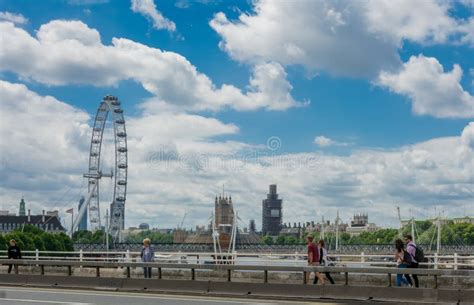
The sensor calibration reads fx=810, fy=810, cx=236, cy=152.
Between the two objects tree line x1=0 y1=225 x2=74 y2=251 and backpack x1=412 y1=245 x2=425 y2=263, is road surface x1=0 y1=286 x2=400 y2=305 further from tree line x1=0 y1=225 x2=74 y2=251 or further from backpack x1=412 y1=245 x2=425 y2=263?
tree line x1=0 y1=225 x2=74 y2=251

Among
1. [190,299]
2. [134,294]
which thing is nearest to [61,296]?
[134,294]

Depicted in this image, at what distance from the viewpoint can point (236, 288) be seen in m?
27.3

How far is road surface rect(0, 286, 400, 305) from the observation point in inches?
953

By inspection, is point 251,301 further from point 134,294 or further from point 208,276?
point 208,276

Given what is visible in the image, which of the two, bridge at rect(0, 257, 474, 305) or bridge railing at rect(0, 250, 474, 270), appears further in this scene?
bridge railing at rect(0, 250, 474, 270)

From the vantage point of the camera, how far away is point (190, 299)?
2575 cm

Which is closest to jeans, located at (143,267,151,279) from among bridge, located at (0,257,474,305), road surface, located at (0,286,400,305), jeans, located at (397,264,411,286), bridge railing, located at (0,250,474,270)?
bridge, located at (0,257,474,305)

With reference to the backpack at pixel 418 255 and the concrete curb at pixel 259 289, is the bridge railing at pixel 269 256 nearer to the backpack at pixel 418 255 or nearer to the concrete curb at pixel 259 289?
the backpack at pixel 418 255

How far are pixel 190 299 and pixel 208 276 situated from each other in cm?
890

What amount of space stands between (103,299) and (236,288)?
453 cm

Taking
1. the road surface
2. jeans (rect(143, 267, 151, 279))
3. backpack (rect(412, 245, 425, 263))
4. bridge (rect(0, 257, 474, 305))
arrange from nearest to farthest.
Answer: bridge (rect(0, 257, 474, 305))
the road surface
backpack (rect(412, 245, 425, 263))
jeans (rect(143, 267, 151, 279))

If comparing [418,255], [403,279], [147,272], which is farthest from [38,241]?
[418,255]

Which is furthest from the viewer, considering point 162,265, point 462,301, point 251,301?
point 162,265

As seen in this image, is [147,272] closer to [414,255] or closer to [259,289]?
[259,289]
